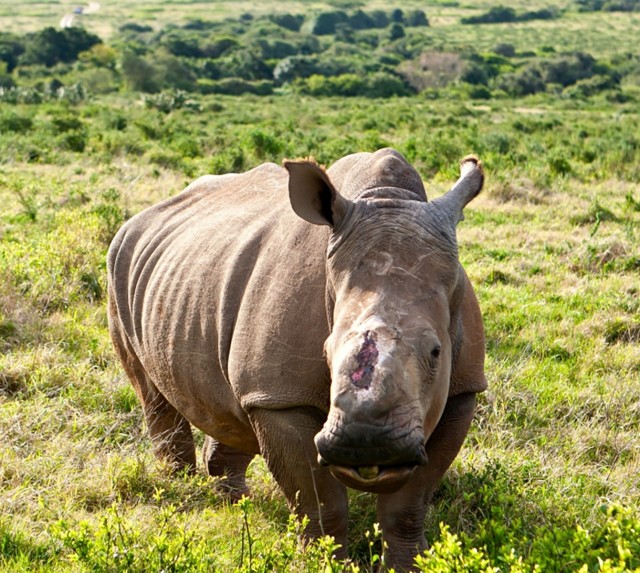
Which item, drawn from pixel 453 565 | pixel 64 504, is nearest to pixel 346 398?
pixel 453 565

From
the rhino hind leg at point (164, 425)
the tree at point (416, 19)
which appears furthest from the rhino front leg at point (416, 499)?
the tree at point (416, 19)

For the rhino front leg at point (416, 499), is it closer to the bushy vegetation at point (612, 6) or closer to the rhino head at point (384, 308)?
the rhino head at point (384, 308)

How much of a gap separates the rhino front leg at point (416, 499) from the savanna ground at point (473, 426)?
0.11m

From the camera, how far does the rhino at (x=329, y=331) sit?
2771 mm

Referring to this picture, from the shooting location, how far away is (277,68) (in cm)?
5528

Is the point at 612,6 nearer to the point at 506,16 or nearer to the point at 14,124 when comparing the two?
the point at 506,16

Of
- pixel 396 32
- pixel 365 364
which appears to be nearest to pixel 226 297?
pixel 365 364

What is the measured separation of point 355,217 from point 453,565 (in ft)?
4.06

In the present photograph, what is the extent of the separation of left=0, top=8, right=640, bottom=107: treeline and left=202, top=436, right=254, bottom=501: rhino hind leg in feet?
92.5

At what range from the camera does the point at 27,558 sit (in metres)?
3.60

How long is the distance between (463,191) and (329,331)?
756 millimetres

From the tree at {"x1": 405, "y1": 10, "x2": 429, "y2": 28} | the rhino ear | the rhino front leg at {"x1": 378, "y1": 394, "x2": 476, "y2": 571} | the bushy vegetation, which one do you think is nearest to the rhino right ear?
the rhino ear

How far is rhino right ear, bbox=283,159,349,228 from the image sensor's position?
3.28 meters

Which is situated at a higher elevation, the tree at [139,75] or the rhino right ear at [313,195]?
the rhino right ear at [313,195]
